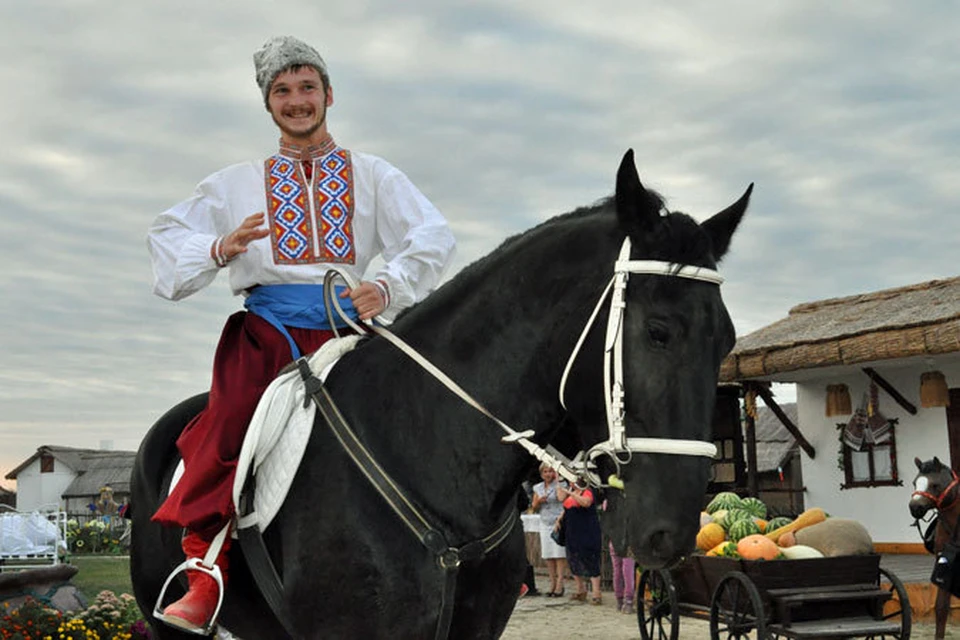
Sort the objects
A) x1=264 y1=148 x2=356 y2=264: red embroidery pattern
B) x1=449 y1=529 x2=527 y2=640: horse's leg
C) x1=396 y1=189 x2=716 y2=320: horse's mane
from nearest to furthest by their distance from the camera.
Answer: x1=396 y1=189 x2=716 y2=320: horse's mane
x1=449 y1=529 x2=527 y2=640: horse's leg
x1=264 y1=148 x2=356 y2=264: red embroidery pattern

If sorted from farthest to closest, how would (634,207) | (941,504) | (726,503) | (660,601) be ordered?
1. (726,503)
2. (941,504)
3. (660,601)
4. (634,207)

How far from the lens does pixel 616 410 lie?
2611 millimetres

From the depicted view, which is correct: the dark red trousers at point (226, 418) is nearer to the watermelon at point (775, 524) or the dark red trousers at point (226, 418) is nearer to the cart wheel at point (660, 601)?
the cart wheel at point (660, 601)

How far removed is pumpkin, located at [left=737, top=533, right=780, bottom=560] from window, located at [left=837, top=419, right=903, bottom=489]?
345 inches

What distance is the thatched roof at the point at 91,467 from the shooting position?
51.9m

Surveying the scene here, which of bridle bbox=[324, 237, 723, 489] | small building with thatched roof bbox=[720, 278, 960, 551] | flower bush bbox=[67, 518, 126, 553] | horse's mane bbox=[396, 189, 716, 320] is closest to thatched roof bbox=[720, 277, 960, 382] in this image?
small building with thatched roof bbox=[720, 278, 960, 551]

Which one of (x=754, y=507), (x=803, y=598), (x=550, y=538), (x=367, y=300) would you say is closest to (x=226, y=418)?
(x=367, y=300)

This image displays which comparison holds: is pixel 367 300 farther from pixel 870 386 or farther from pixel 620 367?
pixel 870 386

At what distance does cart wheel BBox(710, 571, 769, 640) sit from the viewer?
8781mm

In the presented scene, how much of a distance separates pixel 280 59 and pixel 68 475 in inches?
2221

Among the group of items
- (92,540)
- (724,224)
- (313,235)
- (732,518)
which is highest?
(313,235)

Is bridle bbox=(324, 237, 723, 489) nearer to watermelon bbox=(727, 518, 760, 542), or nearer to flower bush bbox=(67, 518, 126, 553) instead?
watermelon bbox=(727, 518, 760, 542)

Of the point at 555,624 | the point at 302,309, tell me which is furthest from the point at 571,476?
the point at 555,624

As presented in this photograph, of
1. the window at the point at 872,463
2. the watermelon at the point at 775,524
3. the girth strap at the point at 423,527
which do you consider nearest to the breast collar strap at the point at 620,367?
the girth strap at the point at 423,527
